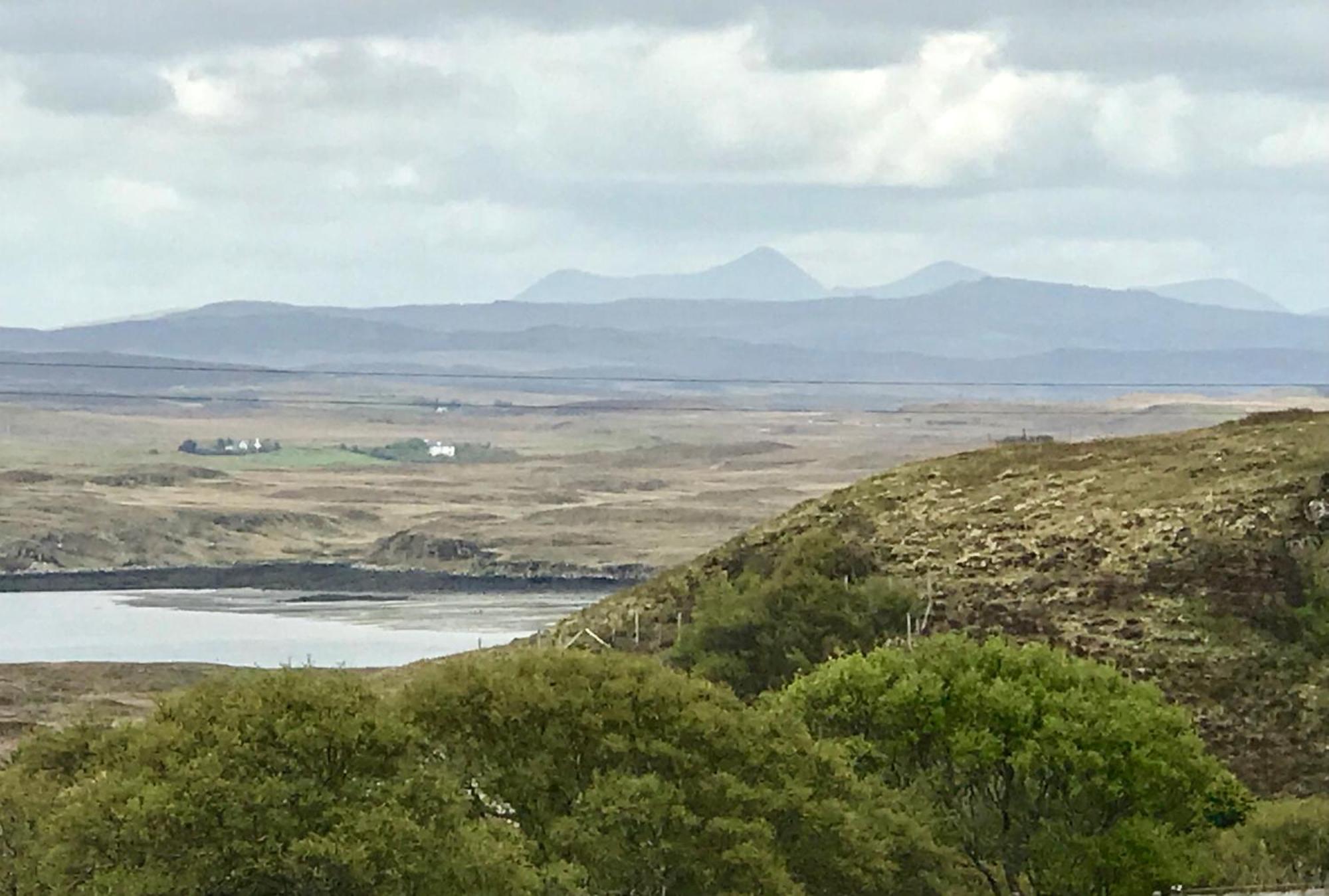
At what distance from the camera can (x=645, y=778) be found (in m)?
34.8

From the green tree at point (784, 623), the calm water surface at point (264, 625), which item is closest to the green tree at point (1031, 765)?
the green tree at point (784, 623)

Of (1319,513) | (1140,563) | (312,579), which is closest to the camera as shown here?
(1140,563)

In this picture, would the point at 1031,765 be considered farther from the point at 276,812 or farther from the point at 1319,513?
the point at 1319,513

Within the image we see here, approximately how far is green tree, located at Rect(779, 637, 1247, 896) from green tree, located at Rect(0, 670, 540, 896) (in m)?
14.0

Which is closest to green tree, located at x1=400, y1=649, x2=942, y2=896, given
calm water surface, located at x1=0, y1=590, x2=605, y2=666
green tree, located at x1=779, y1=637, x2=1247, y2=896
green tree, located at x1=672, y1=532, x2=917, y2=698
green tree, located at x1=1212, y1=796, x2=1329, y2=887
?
green tree, located at x1=779, y1=637, x2=1247, y2=896

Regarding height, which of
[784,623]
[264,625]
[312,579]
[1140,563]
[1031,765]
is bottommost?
[312,579]

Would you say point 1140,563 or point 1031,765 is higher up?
point 1140,563

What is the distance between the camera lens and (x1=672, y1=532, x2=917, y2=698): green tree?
2717 inches

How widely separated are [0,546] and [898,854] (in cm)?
A: 14577

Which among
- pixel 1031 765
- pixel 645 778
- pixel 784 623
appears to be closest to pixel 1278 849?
pixel 1031 765

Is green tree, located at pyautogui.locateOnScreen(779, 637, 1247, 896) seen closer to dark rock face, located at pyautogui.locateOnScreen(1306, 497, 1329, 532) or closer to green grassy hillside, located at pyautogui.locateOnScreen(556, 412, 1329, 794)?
green grassy hillside, located at pyautogui.locateOnScreen(556, 412, 1329, 794)

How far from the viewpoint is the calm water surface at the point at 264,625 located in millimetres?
115250

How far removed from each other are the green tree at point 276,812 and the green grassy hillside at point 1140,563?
1489 inches

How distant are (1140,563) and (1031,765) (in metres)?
36.7
